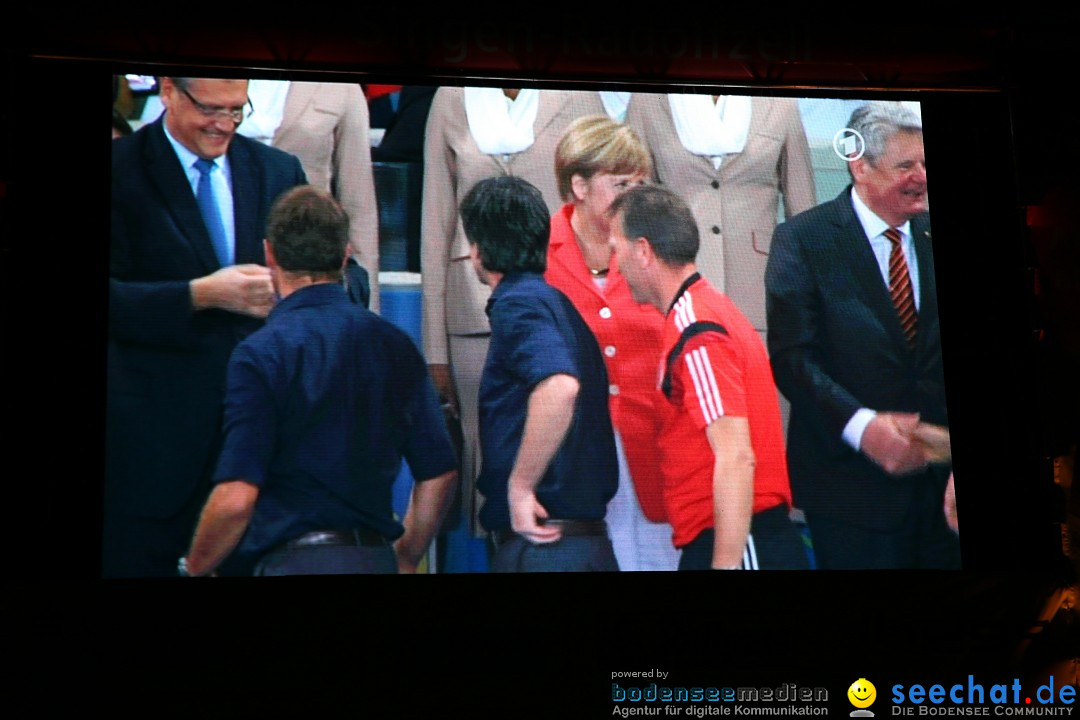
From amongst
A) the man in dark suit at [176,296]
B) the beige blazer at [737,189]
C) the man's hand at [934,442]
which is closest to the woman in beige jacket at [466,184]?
the beige blazer at [737,189]

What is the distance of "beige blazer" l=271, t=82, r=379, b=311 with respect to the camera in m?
5.51

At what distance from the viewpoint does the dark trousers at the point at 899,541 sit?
548cm

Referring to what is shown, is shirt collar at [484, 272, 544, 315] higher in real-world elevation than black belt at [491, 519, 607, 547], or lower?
higher

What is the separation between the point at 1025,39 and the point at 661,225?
1.97 metres

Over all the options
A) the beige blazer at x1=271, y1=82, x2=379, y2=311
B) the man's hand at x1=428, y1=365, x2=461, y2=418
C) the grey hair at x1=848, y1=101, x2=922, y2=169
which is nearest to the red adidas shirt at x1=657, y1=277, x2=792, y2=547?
the man's hand at x1=428, y1=365, x2=461, y2=418

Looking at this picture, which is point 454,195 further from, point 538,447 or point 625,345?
point 538,447

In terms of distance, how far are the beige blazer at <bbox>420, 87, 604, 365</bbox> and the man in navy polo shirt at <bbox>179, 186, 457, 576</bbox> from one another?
0.70 feet

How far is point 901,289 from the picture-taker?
18.8ft

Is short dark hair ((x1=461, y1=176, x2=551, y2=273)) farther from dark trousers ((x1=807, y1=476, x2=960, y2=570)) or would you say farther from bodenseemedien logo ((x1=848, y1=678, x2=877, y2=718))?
bodenseemedien logo ((x1=848, y1=678, x2=877, y2=718))

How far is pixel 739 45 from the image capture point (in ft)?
19.2

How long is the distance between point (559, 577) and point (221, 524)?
1.48 meters

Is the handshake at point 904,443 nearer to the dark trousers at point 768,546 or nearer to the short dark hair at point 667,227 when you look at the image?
the dark trousers at point 768,546

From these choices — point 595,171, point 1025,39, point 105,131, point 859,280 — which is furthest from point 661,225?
point 105,131

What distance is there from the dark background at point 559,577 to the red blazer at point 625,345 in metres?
0.52
